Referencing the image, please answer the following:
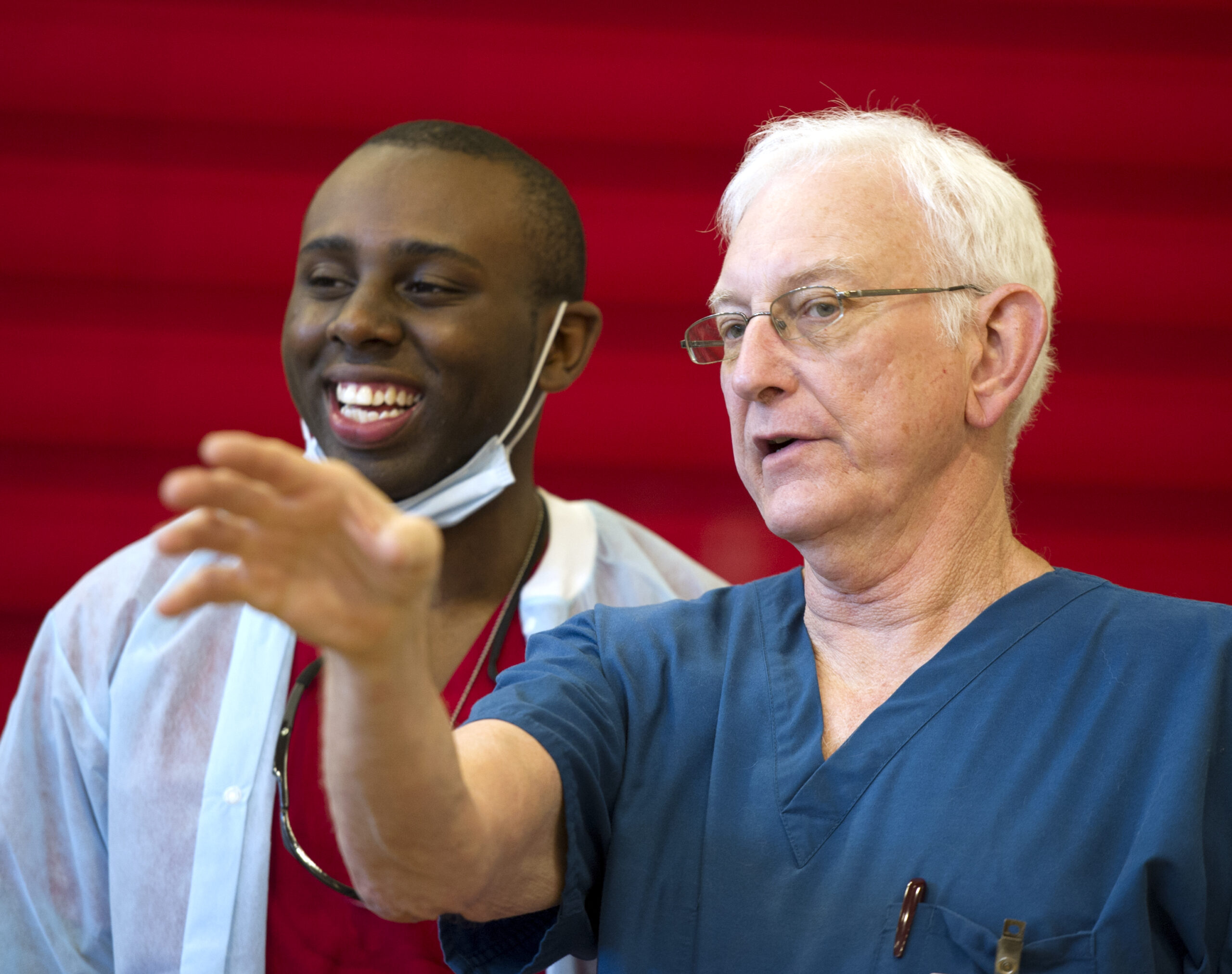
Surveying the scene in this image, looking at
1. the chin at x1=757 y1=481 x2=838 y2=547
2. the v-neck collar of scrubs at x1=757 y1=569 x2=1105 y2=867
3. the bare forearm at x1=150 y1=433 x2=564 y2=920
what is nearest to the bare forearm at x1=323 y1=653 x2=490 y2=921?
the bare forearm at x1=150 y1=433 x2=564 y2=920

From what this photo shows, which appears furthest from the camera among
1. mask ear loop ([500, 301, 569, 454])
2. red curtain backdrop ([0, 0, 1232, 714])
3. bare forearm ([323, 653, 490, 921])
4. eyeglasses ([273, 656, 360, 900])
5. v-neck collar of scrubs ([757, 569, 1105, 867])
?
red curtain backdrop ([0, 0, 1232, 714])

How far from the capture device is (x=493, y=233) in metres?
1.62

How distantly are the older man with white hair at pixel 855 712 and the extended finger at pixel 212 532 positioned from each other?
0.33 feet

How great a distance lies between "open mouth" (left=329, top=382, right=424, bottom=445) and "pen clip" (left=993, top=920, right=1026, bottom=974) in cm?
95

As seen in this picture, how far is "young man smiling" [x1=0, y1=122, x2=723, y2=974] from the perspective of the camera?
58.6 inches

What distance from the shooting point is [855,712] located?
115 cm

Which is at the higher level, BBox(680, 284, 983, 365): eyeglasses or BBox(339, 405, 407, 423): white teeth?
BBox(680, 284, 983, 365): eyeglasses

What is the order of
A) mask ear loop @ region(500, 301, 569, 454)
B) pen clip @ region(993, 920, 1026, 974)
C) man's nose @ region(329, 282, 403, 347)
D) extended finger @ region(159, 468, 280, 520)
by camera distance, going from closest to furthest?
extended finger @ region(159, 468, 280, 520) → pen clip @ region(993, 920, 1026, 974) → man's nose @ region(329, 282, 403, 347) → mask ear loop @ region(500, 301, 569, 454)

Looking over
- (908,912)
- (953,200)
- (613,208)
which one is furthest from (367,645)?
(613,208)

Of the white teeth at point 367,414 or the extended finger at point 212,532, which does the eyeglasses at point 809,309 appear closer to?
the white teeth at point 367,414

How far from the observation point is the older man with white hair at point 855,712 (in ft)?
3.17

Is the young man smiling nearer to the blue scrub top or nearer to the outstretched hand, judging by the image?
the blue scrub top

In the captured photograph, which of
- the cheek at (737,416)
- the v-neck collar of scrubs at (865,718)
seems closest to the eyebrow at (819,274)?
the cheek at (737,416)

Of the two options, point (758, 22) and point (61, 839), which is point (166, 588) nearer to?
point (61, 839)
